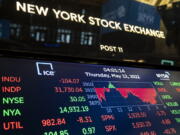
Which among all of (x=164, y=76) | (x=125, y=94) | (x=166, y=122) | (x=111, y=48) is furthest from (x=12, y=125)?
(x=164, y=76)

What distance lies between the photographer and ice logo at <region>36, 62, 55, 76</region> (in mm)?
1353

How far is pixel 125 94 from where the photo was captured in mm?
1570

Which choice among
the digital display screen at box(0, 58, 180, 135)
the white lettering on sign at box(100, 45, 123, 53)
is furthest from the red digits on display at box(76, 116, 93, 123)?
the white lettering on sign at box(100, 45, 123, 53)

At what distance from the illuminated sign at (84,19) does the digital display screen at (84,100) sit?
0.23 meters

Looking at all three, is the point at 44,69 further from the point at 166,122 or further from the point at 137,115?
the point at 166,122

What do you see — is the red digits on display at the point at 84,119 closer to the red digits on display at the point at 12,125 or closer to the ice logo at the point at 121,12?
the red digits on display at the point at 12,125

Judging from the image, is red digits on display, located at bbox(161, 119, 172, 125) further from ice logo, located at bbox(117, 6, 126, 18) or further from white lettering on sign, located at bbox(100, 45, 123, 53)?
ice logo, located at bbox(117, 6, 126, 18)

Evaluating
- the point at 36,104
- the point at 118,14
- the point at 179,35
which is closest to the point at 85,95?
the point at 36,104

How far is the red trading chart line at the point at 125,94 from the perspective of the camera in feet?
4.89

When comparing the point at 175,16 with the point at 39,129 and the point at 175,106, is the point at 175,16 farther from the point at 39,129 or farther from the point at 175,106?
the point at 39,129

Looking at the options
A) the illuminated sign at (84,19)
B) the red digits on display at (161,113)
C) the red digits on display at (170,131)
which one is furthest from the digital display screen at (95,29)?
the red digits on display at (170,131)

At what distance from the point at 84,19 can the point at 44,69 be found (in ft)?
1.27

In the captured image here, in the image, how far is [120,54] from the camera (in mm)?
1713

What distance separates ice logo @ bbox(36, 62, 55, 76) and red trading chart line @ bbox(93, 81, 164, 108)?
24 cm
